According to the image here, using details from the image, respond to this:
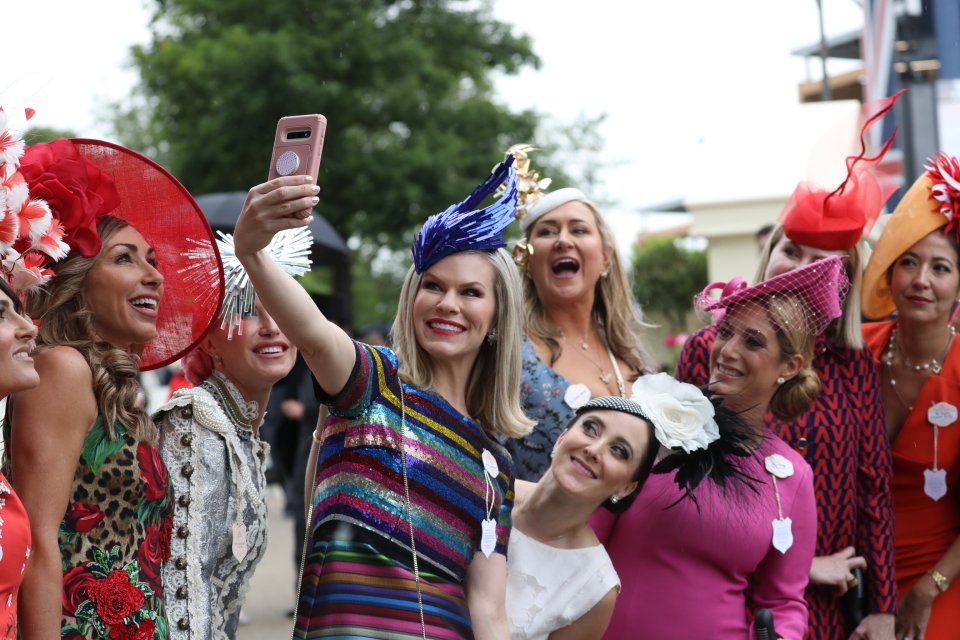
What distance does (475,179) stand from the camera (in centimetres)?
2081

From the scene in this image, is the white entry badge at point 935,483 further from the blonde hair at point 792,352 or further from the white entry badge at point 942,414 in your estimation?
the blonde hair at point 792,352

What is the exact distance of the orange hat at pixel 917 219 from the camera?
4355 millimetres

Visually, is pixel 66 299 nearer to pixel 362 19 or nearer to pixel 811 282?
pixel 811 282

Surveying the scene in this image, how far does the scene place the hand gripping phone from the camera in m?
3.52

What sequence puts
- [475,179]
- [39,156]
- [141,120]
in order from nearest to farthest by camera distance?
[39,156]
[475,179]
[141,120]

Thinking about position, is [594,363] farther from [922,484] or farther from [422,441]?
[422,441]

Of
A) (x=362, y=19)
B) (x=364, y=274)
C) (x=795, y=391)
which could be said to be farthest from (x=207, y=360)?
(x=364, y=274)

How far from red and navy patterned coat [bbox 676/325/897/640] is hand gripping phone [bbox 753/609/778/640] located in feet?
2.12

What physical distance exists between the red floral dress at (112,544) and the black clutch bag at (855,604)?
2442 millimetres

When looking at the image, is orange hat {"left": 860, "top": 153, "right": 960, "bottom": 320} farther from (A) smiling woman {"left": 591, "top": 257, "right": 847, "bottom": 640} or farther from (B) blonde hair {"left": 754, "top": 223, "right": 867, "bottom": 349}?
(A) smiling woman {"left": 591, "top": 257, "right": 847, "bottom": 640}

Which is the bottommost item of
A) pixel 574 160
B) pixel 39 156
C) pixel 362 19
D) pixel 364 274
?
pixel 364 274

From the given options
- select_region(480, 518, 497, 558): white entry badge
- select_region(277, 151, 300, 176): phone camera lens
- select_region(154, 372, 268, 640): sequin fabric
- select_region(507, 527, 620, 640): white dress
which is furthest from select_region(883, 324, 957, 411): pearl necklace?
select_region(277, 151, 300, 176): phone camera lens

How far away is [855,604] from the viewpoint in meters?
4.21

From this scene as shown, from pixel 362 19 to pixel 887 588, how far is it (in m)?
16.7
